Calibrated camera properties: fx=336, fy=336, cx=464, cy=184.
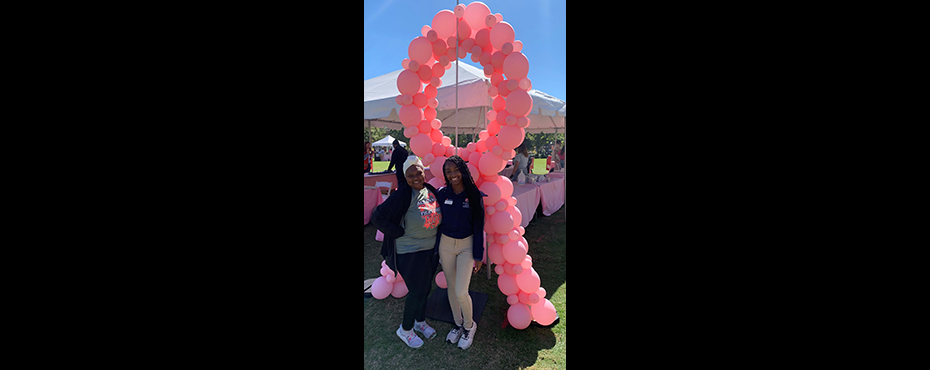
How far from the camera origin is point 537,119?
8.48 meters

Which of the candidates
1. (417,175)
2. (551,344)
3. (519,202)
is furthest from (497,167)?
(519,202)

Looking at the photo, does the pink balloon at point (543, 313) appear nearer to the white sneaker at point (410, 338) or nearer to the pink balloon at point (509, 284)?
the pink balloon at point (509, 284)

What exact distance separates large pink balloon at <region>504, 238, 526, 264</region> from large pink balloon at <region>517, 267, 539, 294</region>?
147 mm

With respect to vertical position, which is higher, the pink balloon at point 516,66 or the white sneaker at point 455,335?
the pink balloon at point 516,66

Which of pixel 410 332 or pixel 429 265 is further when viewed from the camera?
pixel 410 332

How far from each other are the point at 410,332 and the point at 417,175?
4.32 feet

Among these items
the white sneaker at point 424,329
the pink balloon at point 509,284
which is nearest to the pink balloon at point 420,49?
the pink balloon at point 509,284

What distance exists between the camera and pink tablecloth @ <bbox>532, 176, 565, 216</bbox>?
20.6 ft

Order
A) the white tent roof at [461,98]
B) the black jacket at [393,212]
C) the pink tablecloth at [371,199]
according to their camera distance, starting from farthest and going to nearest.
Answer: the pink tablecloth at [371,199] < the white tent roof at [461,98] < the black jacket at [393,212]

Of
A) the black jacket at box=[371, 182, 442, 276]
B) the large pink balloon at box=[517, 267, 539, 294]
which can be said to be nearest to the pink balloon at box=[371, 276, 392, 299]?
the black jacket at box=[371, 182, 442, 276]

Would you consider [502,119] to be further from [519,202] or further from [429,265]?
[519,202]

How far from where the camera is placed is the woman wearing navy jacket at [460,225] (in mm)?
2455

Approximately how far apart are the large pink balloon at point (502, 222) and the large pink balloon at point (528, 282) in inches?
16.5

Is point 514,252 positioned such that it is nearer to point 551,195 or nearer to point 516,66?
point 516,66
